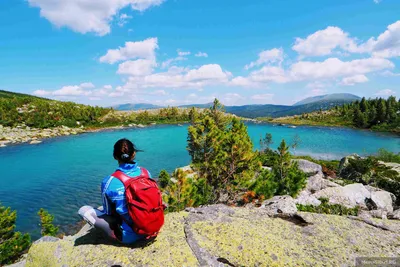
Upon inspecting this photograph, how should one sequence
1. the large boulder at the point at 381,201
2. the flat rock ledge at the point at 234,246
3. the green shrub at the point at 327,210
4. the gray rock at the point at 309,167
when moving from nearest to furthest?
the flat rock ledge at the point at 234,246
the green shrub at the point at 327,210
the large boulder at the point at 381,201
the gray rock at the point at 309,167

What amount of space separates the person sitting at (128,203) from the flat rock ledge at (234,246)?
1.76 ft

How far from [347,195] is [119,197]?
26.1 meters

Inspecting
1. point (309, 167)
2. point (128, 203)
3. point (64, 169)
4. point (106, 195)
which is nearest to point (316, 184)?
point (309, 167)

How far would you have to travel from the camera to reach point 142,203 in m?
5.41

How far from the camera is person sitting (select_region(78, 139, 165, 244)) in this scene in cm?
538

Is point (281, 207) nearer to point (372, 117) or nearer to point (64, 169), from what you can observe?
point (64, 169)

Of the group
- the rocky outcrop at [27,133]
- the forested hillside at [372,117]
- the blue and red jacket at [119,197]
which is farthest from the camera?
the forested hillside at [372,117]

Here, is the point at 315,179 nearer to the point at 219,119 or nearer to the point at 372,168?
the point at 372,168

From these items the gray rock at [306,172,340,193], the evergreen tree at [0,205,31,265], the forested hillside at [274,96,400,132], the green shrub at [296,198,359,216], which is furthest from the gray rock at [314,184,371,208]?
the forested hillside at [274,96,400,132]

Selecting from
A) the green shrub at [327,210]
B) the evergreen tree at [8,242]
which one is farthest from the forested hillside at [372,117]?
the evergreen tree at [8,242]

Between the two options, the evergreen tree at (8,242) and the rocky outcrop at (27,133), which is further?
the rocky outcrop at (27,133)

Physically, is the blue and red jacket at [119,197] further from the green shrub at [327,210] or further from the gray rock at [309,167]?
the gray rock at [309,167]

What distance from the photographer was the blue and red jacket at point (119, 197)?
549 centimetres

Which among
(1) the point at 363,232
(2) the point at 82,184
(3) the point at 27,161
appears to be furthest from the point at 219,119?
(3) the point at 27,161
